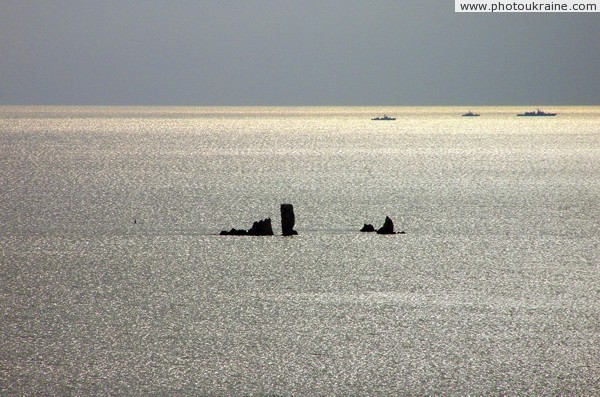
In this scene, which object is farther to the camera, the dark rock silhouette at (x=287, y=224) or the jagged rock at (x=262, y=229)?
the dark rock silhouette at (x=287, y=224)

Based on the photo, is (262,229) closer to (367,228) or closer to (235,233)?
(235,233)

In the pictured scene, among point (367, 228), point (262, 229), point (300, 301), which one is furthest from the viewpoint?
point (367, 228)

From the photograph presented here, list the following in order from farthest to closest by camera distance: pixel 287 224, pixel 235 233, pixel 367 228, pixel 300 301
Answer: pixel 367 228
pixel 235 233
pixel 287 224
pixel 300 301

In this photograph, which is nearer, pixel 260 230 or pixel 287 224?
pixel 260 230

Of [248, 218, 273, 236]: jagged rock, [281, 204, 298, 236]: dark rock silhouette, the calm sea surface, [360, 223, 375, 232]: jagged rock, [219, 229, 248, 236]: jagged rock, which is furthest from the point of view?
[360, 223, 375, 232]: jagged rock

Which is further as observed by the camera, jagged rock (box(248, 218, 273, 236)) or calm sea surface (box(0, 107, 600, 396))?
jagged rock (box(248, 218, 273, 236))

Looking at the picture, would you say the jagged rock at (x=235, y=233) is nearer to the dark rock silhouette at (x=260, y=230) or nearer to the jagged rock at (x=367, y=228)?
the dark rock silhouette at (x=260, y=230)

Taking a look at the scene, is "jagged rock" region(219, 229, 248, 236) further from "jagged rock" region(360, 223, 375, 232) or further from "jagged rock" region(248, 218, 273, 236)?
"jagged rock" region(360, 223, 375, 232)

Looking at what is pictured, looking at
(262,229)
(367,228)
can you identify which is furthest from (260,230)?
(367,228)

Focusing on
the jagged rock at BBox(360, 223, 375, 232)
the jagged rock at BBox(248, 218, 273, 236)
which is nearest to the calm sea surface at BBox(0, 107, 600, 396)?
the jagged rock at BBox(360, 223, 375, 232)

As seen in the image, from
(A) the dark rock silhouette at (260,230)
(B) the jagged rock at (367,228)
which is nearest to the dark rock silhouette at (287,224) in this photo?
(A) the dark rock silhouette at (260,230)

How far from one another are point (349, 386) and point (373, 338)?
1.90 metres

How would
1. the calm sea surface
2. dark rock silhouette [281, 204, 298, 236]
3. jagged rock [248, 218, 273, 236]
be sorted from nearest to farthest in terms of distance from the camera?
the calm sea surface → jagged rock [248, 218, 273, 236] → dark rock silhouette [281, 204, 298, 236]

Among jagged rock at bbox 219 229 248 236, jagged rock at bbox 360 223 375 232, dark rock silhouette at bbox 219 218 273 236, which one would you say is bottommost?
jagged rock at bbox 360 223 375 232
